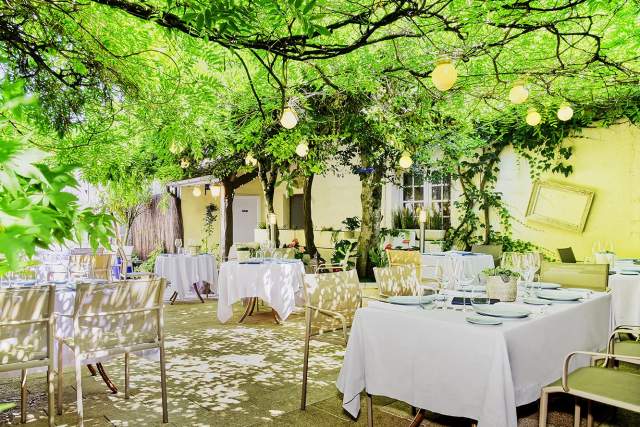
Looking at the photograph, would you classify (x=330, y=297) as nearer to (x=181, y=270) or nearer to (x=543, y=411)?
(x=543, y=411)

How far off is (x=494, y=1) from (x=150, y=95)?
3637 mm

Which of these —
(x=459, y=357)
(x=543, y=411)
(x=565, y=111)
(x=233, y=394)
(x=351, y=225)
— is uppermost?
(x=565, y=111)

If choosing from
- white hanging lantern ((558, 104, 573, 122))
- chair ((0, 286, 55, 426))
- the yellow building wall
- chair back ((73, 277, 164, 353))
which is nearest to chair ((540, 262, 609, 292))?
white hanging lantern ((558, 104, 573, 122))

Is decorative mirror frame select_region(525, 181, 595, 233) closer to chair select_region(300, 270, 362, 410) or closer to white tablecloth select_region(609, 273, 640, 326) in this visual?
white tablecloth select_region(609, 273, 640, 326)

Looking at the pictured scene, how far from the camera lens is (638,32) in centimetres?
470

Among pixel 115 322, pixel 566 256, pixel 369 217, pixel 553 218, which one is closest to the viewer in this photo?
pixel 115 322

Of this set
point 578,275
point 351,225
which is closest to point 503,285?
point 578,275

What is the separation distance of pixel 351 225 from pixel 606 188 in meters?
5.66

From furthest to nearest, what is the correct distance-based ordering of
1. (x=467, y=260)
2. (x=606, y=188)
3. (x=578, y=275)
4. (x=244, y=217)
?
1. (x=244, y=217)
2. (x=606, y=188)
3. (x=467, y=260)
4. (x=578, y=275)

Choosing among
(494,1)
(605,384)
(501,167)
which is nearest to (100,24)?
(494,1)

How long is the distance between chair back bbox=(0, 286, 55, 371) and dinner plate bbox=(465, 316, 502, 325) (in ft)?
7.89

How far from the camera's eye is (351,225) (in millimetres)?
12219

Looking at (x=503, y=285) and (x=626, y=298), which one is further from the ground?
(x=503, y=285)

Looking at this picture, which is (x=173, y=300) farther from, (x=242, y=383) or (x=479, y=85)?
(x=479, y=85)
